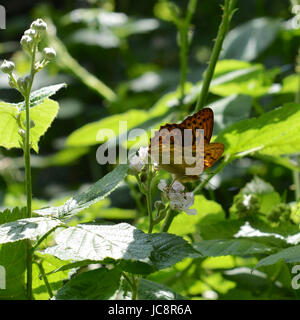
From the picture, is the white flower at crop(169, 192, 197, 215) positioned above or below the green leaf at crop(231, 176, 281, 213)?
above

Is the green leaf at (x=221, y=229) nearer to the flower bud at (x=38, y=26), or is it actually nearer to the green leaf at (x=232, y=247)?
the green leaf at (x=232, y=247)

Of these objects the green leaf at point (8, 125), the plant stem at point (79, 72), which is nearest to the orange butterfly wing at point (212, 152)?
the green leaf at point (8, 125)

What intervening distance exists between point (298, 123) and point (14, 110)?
49cm

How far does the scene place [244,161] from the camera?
2277 millimetres

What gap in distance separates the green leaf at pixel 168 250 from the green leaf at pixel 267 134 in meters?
0.30

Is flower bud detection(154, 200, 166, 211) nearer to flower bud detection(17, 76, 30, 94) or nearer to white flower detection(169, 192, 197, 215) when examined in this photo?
white flower detection(169, 192, 197, 215)

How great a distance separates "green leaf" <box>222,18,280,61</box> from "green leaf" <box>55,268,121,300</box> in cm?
163

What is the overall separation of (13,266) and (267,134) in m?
0.51

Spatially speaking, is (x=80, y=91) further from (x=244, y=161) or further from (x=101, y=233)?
(x=101, y=233)

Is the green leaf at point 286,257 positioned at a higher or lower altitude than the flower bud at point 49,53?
lower

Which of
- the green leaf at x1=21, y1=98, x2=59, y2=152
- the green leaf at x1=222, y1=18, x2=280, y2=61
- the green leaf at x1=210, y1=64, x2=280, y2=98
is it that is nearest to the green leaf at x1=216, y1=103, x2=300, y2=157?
the green leaf at x1=21, y1=98, x2=59, y2=152

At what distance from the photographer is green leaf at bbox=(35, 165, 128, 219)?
0.76 metres

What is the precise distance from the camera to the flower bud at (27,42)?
77cm

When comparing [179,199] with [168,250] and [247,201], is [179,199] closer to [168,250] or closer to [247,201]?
[168,250]
